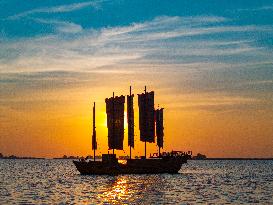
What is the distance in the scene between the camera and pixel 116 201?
54.1 meters

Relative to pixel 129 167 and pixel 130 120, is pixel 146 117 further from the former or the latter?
pixel 129 167

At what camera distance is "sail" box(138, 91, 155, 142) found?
336ft

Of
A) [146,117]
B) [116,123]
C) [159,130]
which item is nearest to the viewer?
[116,123]

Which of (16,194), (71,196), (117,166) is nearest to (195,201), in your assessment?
(71,196)

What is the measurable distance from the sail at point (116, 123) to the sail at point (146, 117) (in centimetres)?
364

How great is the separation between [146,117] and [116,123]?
18.3ft

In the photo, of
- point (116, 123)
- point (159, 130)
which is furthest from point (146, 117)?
point (159, 130)

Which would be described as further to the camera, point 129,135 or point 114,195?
point 129,135

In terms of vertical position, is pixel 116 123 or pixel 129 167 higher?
pixel 116 123

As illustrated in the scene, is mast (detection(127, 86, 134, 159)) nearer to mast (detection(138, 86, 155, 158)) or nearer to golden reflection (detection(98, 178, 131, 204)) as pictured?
mast (detection(138, 86, 155, 158))

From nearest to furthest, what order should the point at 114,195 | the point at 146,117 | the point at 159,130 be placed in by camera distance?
the point at 114,195 → the point at 146,117 → the point at 159,130

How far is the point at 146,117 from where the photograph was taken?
335 ft

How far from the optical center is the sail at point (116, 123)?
101688 millimetres

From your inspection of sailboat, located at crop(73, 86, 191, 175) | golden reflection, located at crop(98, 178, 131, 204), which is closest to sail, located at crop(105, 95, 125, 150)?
sailboat, located at crop(73, 86, 191, 175)
